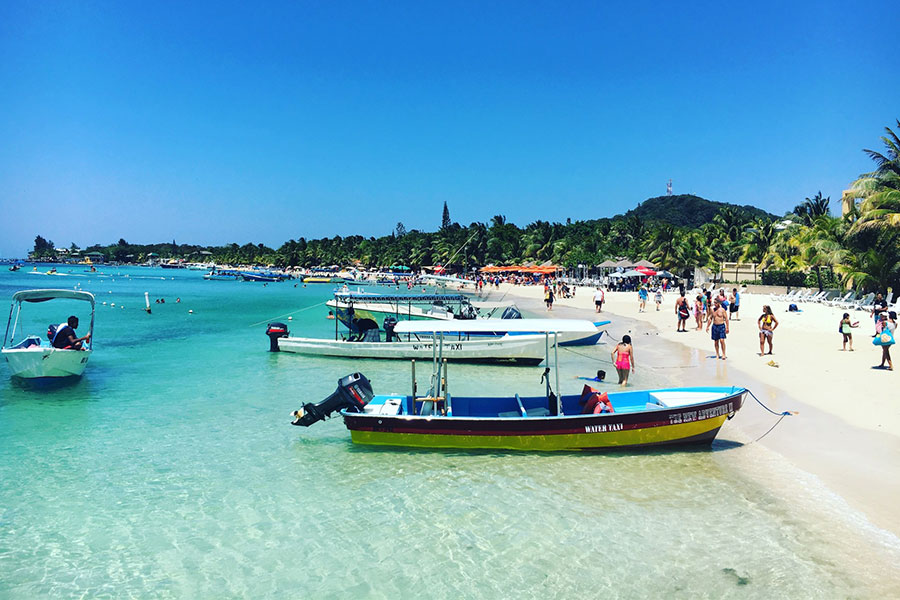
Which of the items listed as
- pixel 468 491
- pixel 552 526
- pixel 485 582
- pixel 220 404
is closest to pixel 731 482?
pixel 552 526

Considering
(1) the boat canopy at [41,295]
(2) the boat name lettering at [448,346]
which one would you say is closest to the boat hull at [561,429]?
(2) the boat name lettering at [448,346]

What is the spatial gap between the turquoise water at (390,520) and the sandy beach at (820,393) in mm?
499

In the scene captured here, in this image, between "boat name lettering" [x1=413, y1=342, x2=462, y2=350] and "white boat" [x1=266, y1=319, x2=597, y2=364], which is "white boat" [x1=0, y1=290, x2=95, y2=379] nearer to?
"white boat" [x1=266, y1=319, x2=597, y2=364]

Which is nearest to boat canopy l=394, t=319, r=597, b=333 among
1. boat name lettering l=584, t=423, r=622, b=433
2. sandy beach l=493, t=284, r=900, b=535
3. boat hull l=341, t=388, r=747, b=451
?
boat hull l=341, t=388, r=747, b=451

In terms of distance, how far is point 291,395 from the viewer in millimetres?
16656

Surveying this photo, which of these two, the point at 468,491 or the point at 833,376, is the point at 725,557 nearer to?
the point at 468,491

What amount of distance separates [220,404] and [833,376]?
16.0 metres

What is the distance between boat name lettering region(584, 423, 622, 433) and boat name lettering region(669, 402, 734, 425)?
96 cm

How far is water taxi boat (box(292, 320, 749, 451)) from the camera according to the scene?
10.7 metres

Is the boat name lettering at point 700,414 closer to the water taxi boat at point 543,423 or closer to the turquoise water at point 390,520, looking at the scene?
the water taxi boat at point 543,423

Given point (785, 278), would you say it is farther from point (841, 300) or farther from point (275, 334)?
point (275, 334)

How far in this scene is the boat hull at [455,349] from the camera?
20.9m

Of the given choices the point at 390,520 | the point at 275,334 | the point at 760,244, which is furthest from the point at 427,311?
the point at 760,244

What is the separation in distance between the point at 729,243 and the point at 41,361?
6119cm
